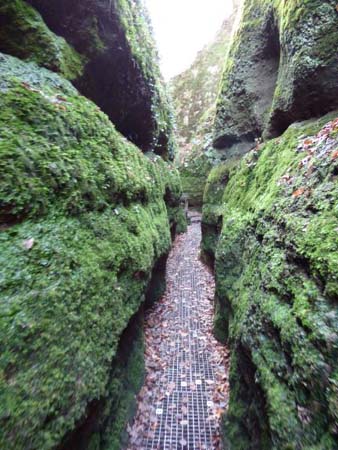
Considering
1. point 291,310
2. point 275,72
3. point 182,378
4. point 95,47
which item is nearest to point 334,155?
point 291,310

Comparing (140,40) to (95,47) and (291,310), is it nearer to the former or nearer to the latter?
(95,47)

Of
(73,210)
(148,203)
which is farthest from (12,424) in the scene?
(148,203)

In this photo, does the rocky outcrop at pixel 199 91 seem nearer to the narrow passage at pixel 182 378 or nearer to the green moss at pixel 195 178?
the green moss at pixel 195 178

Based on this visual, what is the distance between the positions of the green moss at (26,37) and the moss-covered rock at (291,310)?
440 centimetres

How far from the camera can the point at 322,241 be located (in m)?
2.65

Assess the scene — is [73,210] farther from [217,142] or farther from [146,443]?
[217,142]

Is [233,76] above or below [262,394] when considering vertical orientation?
above

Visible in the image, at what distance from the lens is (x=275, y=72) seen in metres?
8.96

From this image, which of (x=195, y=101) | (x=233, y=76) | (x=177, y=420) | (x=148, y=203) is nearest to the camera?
(x=177, y=420)

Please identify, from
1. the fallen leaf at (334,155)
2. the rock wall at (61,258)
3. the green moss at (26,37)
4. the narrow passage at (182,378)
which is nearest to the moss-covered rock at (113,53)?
the rock wall at (61,258)

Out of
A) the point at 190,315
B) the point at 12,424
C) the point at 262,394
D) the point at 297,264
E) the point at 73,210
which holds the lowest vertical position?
the point at 190,315

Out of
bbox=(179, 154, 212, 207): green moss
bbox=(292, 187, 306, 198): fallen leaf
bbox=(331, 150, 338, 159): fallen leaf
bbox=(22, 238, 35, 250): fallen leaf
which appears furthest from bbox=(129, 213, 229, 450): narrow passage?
bbox=(179, 154, 212, 207): green moss

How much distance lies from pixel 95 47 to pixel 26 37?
167cm

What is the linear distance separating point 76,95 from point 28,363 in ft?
13.0
